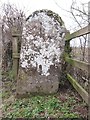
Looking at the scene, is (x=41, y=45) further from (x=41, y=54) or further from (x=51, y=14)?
(x=51, y=14)

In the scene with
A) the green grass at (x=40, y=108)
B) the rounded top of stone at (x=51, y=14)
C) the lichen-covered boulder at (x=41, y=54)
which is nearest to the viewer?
the green grass at (x=40, y=108)

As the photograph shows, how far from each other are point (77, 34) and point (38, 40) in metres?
1.32

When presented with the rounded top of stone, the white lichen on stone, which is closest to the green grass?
the white lichen on stone

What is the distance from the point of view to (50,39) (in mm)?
5367

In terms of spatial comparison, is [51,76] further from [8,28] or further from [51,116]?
[8,28]

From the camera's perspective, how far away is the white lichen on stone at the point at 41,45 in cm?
528

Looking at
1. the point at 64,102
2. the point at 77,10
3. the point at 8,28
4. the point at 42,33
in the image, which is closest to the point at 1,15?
the point at 8,28

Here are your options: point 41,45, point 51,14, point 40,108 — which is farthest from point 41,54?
point 40,108

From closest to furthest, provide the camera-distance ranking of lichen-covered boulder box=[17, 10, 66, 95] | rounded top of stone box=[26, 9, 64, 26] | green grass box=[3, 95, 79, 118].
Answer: green grass box=[3, 95, 79, 118]
lichen-covered boulder box=[17, 10, 66, 95]
rounded top of stone box=[26, 9, 64, 26]

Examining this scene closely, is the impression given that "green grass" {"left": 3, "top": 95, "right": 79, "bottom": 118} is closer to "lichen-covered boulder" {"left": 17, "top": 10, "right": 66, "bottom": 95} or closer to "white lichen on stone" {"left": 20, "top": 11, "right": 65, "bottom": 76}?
"lichen-covered boulder" {"left": 17, "top": 10, "right": 66, "bottom": 95}

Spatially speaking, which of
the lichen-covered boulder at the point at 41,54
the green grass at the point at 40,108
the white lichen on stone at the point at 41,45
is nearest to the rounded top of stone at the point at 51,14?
the lichen-covered boulder at the point at 41,54

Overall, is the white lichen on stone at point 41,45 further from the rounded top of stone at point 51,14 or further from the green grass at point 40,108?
the green grass at point 40,108

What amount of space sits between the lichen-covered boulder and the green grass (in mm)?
321

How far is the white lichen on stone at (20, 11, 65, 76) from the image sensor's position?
528 cm
